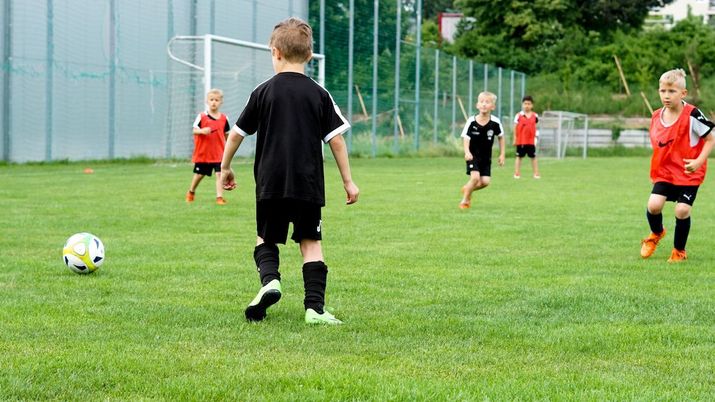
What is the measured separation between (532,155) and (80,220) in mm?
14675

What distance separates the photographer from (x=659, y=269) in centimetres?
820

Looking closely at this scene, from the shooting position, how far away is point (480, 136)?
14734mm

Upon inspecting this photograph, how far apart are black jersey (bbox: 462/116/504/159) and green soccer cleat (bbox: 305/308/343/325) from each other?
9.23 m

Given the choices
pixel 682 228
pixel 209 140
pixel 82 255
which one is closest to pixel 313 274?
pixel 82 255

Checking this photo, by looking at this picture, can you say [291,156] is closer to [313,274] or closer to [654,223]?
[313,274]

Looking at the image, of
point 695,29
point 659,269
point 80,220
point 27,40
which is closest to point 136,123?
point 27,40

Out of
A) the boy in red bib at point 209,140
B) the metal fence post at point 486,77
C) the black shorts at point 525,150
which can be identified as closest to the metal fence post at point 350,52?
the black shorts at point 525,150

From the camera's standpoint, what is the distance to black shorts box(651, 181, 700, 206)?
8.88 meters

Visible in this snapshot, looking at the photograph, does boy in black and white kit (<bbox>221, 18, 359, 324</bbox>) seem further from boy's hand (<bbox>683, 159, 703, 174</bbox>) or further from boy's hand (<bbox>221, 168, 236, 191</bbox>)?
boy's hand (<bbox>683, 159, 703, 174</bbox>)

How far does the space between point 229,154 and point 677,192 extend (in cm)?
443

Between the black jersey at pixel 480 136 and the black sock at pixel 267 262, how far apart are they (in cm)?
903

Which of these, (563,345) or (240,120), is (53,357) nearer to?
(240,120)

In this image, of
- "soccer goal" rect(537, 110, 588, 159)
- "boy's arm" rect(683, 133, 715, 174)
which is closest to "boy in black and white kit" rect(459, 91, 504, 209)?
"boy's arm" rect(683, 133, 715, 174)

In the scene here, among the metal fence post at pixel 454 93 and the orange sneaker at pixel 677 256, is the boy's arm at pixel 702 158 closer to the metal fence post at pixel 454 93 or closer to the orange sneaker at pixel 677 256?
the orange sneaker at pixel 677 256
